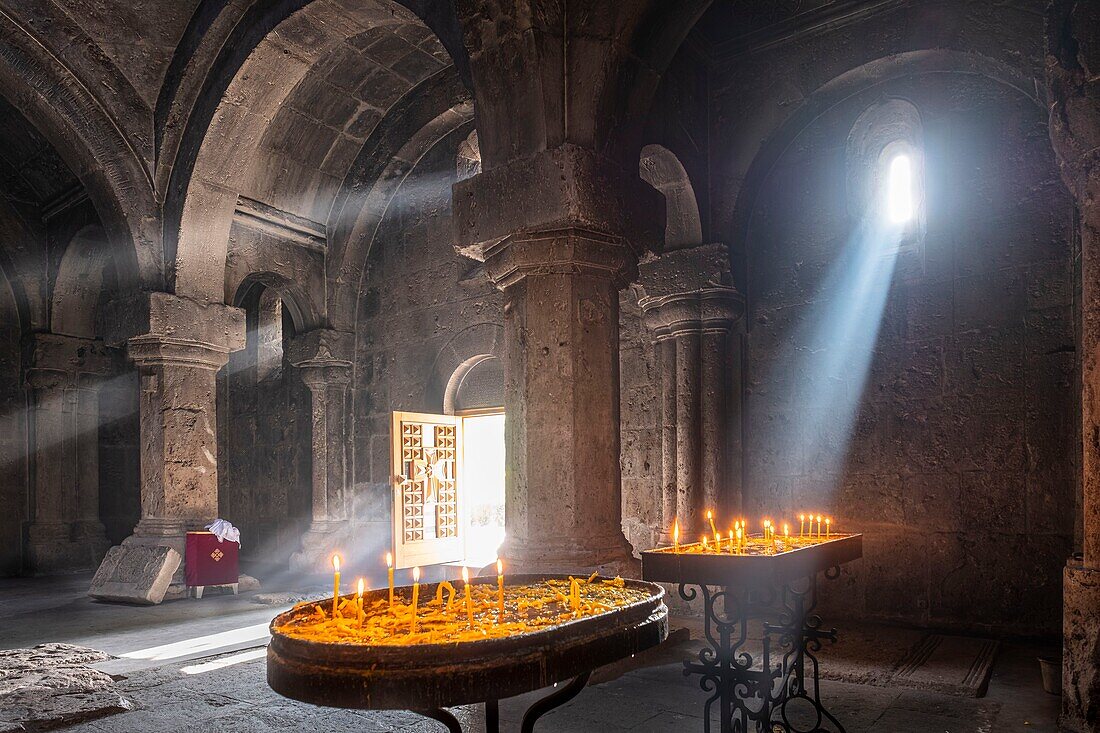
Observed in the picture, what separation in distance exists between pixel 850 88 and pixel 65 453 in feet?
34.5

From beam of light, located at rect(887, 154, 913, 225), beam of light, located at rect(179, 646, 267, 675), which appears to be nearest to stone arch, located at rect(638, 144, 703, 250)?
beam of light, located at rect(887, 154, 913, 225)

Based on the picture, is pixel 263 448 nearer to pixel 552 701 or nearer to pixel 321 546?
pixel 321 546

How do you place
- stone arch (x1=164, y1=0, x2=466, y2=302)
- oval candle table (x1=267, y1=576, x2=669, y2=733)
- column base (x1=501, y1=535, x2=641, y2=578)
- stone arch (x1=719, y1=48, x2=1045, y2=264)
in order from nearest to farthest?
oval candle table (x1=267, y1=576, x2=669, y2=733) < column base (x1=501, y1=535, x2=641, y2=578) < stone arch (x1=719, y1=48, x2=1045, y2=264) < stone arch (x1=164, y1=0, x2=466, y2=302)

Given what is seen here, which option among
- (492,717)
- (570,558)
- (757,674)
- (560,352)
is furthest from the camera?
(560,352)

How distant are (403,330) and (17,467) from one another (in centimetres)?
554

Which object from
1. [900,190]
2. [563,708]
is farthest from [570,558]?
[900,190]

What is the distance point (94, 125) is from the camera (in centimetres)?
733

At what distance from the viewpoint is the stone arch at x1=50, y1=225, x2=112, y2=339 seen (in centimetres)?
1018

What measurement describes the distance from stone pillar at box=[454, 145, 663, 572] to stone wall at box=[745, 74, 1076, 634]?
2726 mm

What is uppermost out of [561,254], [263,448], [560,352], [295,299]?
[295,299]

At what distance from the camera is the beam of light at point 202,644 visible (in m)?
5.39

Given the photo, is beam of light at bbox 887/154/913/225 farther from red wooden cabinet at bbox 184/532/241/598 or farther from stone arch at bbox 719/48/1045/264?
red wooden cabinet at bbox 184/532/241/598

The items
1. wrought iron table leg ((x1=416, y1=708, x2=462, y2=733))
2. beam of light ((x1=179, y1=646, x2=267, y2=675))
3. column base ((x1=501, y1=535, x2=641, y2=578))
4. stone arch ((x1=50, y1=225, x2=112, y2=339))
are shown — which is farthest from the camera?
stone arch ((x1=50, y1=225, x2=112, y2=339))

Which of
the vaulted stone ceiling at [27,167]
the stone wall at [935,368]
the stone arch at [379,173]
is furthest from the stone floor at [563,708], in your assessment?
the vaulted stone ceiling at [27,167]
